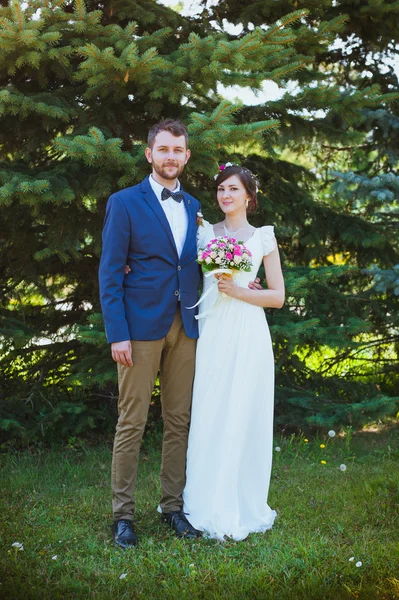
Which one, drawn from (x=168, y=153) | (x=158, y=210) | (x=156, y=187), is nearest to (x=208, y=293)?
(x=158, y=210)

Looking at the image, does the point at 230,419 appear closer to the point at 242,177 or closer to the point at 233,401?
the point at 233,401

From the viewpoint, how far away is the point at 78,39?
4371 mm

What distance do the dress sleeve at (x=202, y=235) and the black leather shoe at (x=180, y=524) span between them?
1.54 metres

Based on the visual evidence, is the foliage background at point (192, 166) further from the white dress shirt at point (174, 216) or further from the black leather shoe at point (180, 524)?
the black leather shoe at point (180, 524)

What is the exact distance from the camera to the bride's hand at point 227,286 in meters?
3.56

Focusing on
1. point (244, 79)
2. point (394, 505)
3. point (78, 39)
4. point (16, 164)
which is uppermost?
point (78, 39)

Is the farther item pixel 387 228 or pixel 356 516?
pixel 387 228


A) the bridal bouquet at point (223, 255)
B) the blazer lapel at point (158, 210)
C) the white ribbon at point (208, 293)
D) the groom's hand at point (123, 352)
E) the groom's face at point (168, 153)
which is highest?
the groom's face at point (168, 153)

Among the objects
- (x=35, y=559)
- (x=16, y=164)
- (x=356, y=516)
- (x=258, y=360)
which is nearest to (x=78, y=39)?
(x=16, y=164)

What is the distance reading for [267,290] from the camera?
12.1 feet

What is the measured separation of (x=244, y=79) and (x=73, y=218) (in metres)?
1.73

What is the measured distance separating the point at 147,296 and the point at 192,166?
141cm

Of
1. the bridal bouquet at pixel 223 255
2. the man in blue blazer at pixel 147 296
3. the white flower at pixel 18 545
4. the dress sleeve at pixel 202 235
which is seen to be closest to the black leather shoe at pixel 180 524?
the man in blue blazer at pixel 147 296

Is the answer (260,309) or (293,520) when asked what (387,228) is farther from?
(293,520)
